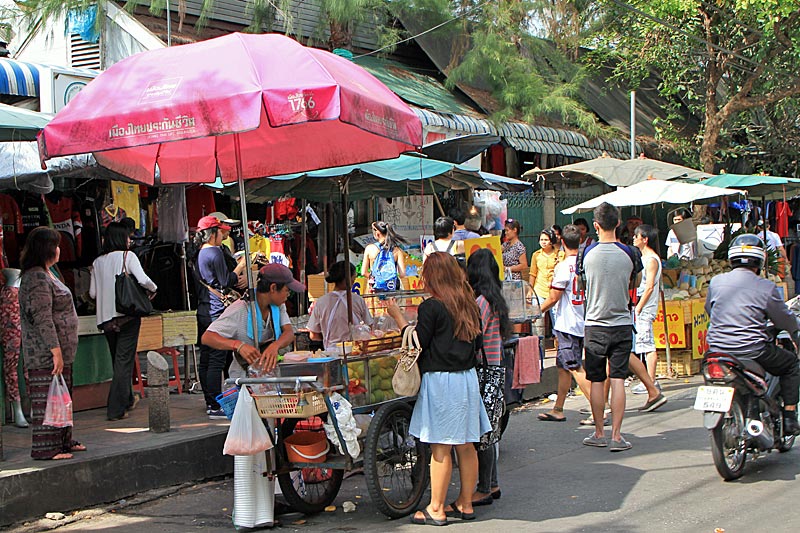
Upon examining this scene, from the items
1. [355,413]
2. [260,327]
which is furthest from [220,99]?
[355,413]

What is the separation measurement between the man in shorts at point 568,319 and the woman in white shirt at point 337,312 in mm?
2205

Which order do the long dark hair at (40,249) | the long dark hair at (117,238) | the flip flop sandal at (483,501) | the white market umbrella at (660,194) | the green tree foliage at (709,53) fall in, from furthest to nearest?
the green tree foliage at (709,53) → the white market umbrella at (660,194) → the long dark hair at (117,238) → the long dark hair at (40,249) → the flip flop sandal at (483,501)

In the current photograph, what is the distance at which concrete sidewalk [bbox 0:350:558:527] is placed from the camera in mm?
6160

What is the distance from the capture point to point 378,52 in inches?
624

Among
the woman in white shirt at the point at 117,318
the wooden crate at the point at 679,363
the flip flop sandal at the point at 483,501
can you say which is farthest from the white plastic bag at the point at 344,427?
the wooden crate at the point at 679,363

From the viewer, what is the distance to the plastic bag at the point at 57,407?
6.57 metres

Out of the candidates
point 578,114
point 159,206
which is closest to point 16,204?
point 159,206

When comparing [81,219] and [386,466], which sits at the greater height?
[81,219]

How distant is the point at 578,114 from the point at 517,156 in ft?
5.68

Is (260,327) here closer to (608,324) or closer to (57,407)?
(57,407)

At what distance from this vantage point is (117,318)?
863 cm

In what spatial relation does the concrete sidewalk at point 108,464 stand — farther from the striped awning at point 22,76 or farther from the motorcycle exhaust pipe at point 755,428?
the motorcycle exhaust pipe at point 755,428

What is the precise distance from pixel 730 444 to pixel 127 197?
708 centimetres

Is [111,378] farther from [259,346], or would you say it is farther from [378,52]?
[378,52]
